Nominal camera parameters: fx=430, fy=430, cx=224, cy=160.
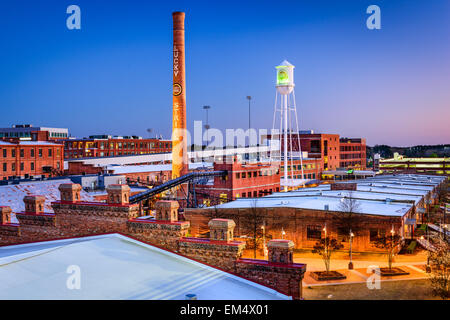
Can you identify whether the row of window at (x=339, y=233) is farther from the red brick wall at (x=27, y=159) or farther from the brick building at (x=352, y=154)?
the brick building at (x=352, y=154)

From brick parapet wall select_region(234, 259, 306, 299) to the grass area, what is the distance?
14.9m

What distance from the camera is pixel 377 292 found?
28203 mm

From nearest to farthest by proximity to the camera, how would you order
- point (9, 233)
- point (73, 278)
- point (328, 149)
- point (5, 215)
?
1. point (73, 278)
2. point (9, 233)
3. point (5, 215)
4. point (328, 149)

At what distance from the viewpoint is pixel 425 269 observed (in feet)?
108

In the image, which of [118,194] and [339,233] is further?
[339,233]

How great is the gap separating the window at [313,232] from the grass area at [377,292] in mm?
9812

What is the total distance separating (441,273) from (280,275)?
19.5 meters

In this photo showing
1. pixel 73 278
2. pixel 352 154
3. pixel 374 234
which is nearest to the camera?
pixel 73 278

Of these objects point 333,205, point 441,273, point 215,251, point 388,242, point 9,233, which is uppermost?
point 215,251

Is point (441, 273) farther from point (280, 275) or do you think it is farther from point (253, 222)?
point (280, 275)

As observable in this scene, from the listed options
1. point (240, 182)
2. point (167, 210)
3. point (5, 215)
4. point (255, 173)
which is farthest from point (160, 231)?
point (255, 173)

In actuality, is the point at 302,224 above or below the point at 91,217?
below
